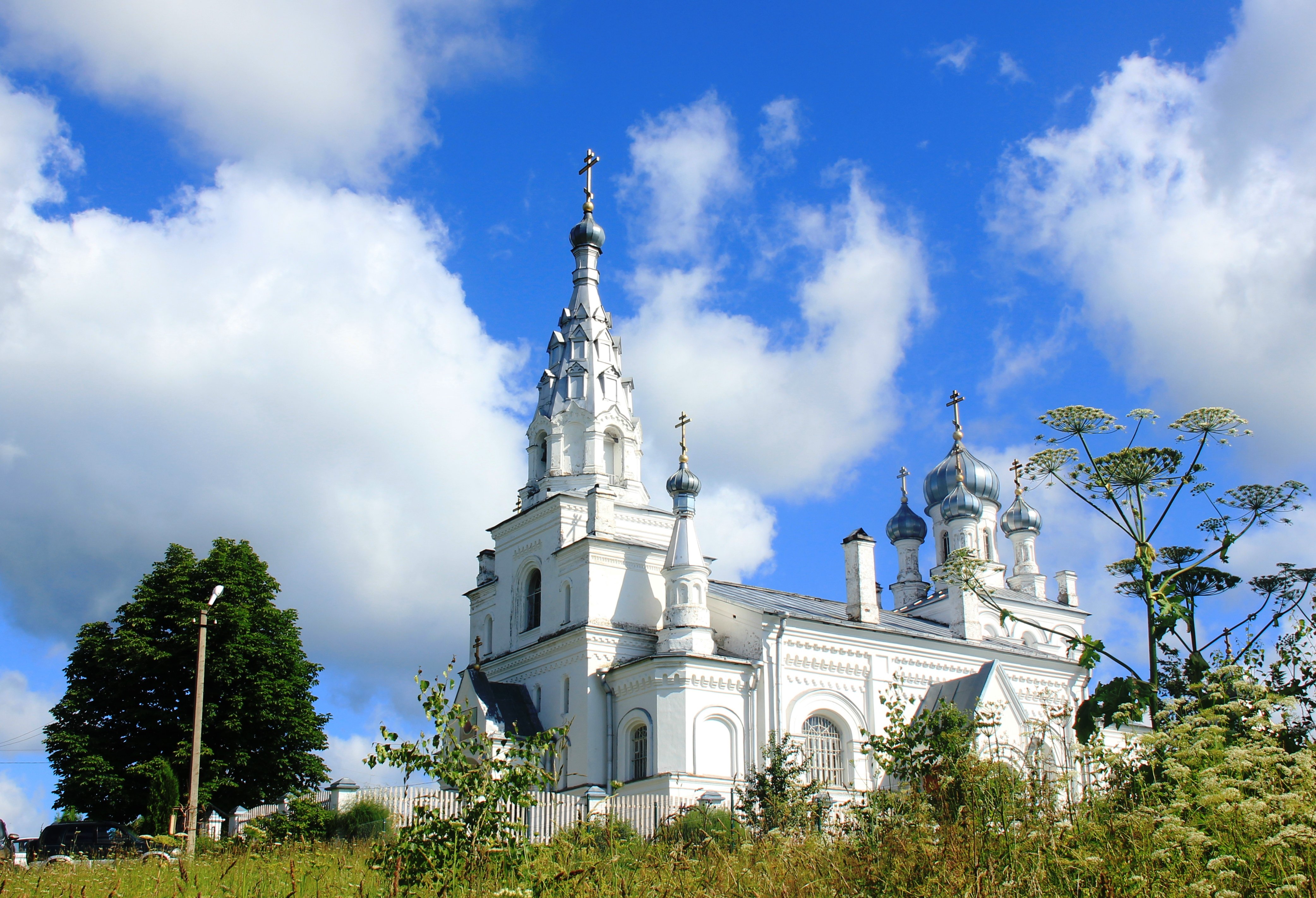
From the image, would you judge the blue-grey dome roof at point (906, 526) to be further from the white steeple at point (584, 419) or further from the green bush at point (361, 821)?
the green bush at point (361, 821)

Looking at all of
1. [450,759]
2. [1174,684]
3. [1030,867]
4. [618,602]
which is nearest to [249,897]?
[450,759]

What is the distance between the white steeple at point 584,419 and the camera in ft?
92.0

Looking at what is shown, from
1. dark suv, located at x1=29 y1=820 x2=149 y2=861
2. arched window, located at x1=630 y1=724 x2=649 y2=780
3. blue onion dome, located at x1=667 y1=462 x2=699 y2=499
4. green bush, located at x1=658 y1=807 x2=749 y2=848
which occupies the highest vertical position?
blue onion dome, located at x1=667 y1=462 x2=699 y2=499

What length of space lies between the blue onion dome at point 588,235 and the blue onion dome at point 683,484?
8.26 m

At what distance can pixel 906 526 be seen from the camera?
4175 cm

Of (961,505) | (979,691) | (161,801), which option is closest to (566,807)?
(161,801)

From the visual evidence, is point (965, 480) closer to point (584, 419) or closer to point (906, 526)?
point (906, 526)

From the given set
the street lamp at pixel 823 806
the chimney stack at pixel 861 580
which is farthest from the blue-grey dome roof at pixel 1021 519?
the street lamp at pixel 823 806

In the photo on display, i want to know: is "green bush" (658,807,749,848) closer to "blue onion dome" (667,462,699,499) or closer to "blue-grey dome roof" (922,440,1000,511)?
"blue onion dome" (667,462,699,499)

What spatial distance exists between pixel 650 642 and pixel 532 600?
3.85 meters

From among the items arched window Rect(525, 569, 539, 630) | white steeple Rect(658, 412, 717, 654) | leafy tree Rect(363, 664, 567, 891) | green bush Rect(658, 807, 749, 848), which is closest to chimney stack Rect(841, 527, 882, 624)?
white steeple Rect(658, 412, 717, 654)

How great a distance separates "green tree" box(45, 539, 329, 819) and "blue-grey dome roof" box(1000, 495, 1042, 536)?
1100 inches

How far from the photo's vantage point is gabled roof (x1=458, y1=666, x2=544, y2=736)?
2461 cm

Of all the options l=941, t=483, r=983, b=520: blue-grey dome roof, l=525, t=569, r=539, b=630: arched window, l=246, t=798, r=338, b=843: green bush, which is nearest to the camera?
l=246, t=798, r=338, b=843: green bush
